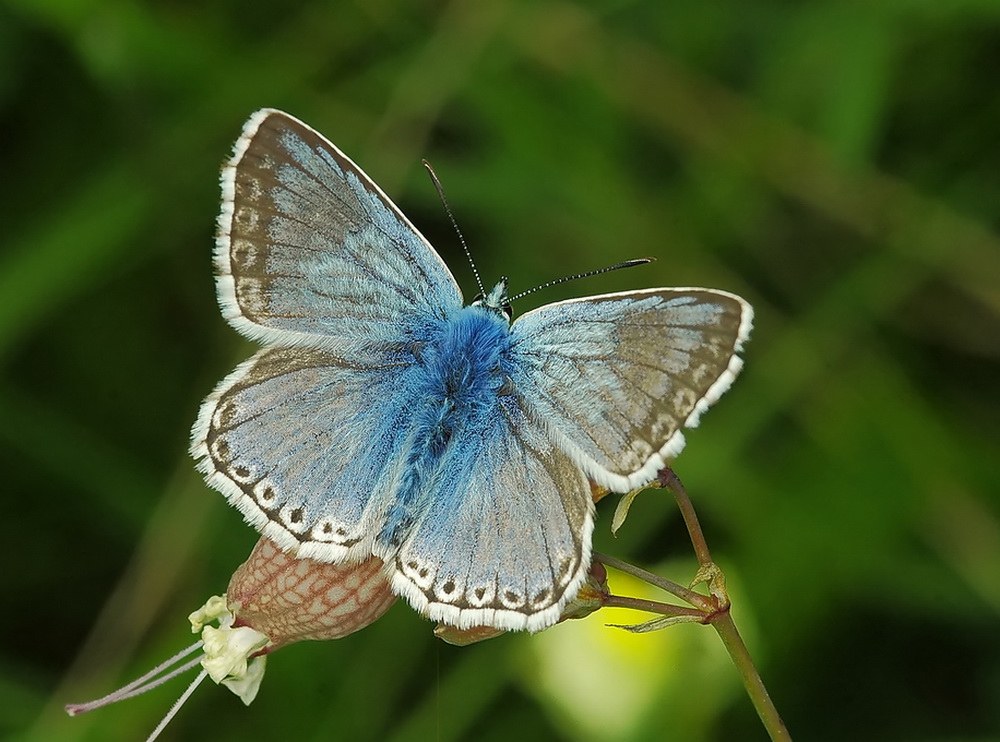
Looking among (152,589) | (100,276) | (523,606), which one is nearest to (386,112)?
(100,276)

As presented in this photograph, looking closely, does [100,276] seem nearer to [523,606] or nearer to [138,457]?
[138,457]

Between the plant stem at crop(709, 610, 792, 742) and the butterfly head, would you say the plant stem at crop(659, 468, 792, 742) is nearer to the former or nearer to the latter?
the plant stem at crop(709, 610, 792, 742)

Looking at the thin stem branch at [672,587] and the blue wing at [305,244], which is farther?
the blue wing at [305,244]

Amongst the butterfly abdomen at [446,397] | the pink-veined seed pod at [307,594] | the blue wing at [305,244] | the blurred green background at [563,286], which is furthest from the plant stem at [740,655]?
the blurred green background at [563,286]

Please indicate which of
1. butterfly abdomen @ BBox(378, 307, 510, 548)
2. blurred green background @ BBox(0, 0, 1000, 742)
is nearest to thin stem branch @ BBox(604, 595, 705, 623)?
butterfly abdomen @ BBox(378, 307, 510, 548)

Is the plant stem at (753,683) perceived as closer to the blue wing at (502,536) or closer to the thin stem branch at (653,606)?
the thin stem branch at (653,606)
